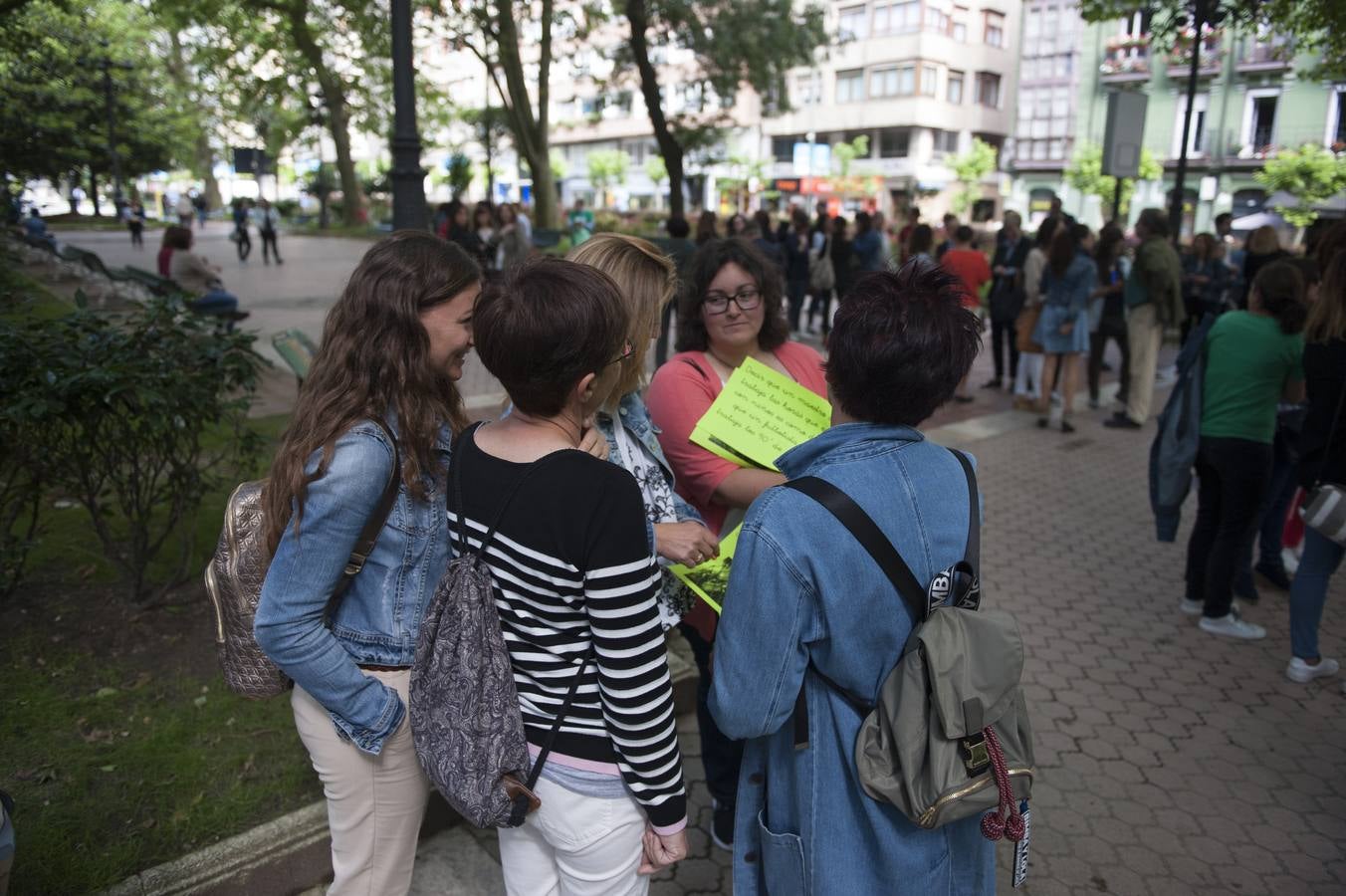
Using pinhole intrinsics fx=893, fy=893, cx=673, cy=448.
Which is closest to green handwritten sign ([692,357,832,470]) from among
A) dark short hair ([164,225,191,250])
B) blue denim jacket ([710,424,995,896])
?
blue denim jacket ([710,424,995,896])

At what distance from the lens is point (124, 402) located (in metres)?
3.71

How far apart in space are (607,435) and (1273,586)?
15.8ft

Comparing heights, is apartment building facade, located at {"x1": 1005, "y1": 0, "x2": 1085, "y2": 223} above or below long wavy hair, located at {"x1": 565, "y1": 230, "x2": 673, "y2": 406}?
above

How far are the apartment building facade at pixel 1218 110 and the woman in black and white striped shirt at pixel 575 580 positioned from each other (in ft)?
146

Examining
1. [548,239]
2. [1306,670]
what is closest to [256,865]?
[1306,670]

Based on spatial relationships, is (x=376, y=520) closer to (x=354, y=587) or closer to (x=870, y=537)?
(x=354, y=587)

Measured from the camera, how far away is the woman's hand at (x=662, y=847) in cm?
170

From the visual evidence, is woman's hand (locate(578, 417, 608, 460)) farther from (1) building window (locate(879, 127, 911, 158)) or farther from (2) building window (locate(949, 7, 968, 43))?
(2) building window (locate(949, 7, 968, 43))

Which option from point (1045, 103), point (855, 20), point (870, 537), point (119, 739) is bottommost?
point (119, 739)

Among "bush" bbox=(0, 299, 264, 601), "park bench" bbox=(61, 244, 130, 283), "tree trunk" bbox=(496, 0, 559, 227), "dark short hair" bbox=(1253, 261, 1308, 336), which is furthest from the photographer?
"tree trunk" bbox=(496, 0, 559, 227)

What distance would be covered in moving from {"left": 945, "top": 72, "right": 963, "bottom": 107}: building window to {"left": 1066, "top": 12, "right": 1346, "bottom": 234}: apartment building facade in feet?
31.5

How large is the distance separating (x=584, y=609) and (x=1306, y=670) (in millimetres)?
4112

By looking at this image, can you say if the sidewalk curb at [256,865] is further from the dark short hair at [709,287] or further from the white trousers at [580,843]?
the dark short hair at [709,287]

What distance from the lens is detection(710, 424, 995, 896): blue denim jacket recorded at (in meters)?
1.52
